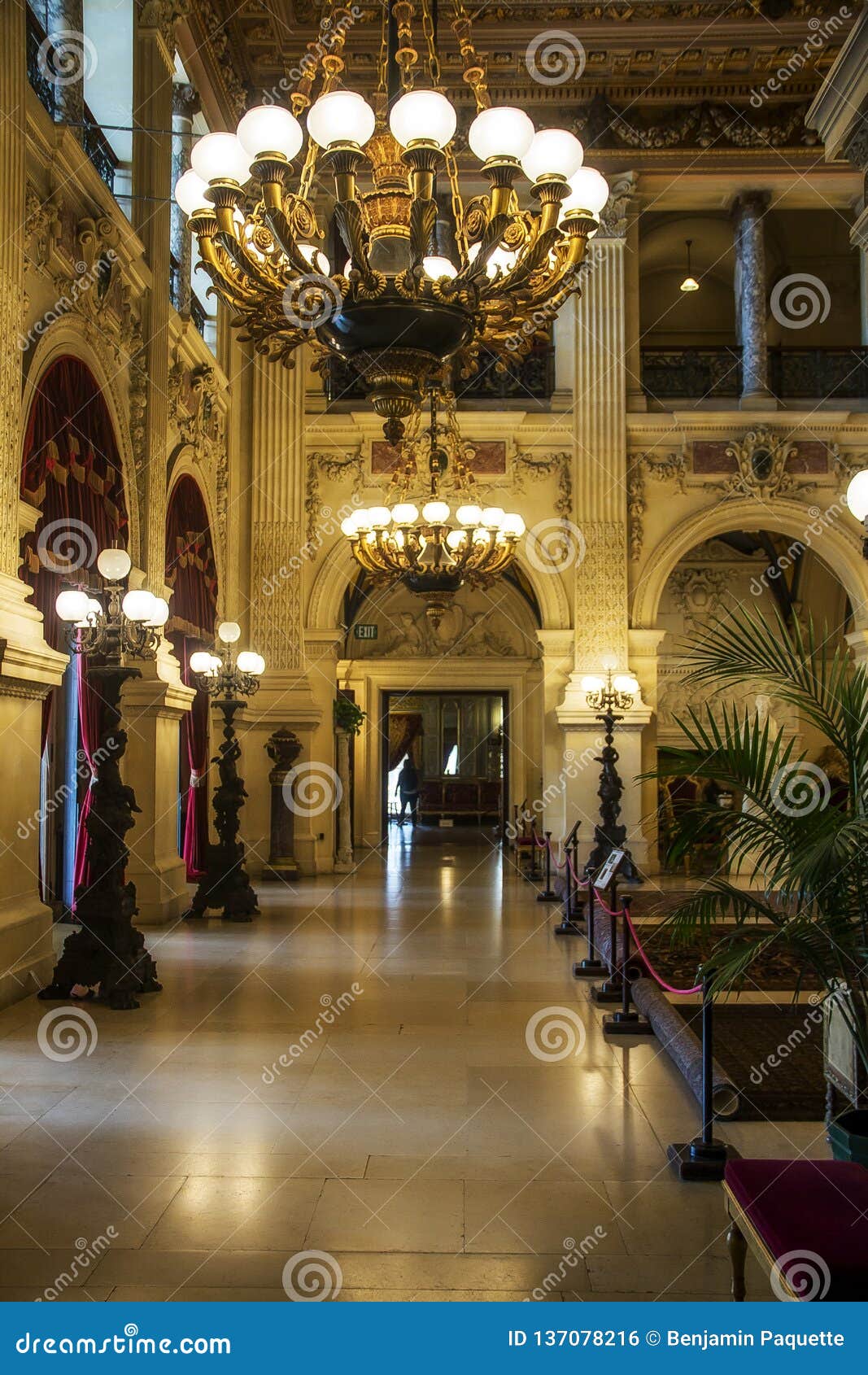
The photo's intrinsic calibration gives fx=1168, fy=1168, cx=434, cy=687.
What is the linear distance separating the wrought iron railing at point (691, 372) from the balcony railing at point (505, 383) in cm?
123

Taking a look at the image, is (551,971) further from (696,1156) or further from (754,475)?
(754,475)

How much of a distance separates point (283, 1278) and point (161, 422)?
314 inches

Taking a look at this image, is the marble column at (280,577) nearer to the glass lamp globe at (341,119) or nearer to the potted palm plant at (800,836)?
the glass lamp globe at (341,119)

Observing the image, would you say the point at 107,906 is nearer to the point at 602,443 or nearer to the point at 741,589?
the point at 602,443

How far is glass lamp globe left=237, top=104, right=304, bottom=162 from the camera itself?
4.69 meters

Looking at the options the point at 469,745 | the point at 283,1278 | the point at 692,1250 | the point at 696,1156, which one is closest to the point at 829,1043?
the point at 696,1156

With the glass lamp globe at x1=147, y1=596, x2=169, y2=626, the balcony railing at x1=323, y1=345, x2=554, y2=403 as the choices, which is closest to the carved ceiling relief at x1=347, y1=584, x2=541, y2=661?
the balcony railing at x1=323, y1=345, x2=554, y2=403

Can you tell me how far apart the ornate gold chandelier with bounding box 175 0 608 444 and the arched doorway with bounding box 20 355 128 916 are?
230 centimetres

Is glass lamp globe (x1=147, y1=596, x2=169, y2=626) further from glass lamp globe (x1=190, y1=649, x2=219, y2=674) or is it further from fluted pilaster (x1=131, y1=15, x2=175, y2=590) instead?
glass lamp globe (x1=190, y1=649, x2=219, y2=674)

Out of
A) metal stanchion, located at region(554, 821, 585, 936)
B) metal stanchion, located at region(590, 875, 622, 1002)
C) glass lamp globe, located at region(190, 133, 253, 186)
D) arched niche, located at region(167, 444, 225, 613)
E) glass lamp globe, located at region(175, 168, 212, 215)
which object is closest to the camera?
glass lamp globe, located at region(190, 133, 253, 186)

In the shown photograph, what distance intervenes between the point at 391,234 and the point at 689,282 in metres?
12.1

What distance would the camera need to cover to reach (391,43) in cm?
519

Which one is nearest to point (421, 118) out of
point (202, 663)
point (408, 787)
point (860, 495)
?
point (860, 495)

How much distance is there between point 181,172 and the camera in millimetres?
11031
